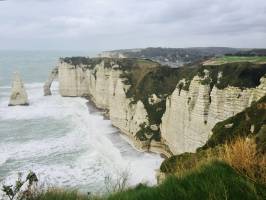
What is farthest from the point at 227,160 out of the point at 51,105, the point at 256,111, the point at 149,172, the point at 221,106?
the point at 51,105

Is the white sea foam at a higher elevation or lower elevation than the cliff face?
lower

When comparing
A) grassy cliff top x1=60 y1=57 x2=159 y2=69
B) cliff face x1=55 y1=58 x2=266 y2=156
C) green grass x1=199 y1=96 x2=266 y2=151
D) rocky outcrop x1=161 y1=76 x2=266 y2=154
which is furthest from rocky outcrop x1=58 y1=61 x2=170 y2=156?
green grass x1=199 y1=96 x2=266 y2=151

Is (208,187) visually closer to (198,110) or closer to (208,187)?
(208,187)

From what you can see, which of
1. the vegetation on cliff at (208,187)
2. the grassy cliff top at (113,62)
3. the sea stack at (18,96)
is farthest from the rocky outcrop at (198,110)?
the sea stack at (18,96)

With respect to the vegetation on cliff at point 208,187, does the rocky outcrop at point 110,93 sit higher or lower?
lower

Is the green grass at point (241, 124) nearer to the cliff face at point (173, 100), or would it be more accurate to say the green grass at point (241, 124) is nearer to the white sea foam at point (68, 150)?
the cliff face at point (173, 100)

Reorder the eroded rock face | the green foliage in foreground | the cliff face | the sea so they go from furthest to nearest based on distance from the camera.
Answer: the eroded rock face < the sea < the cliff face < the green foliage in foreground

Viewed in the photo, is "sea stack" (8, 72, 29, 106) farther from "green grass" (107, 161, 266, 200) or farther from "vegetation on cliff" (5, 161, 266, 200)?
"green grass" (107, 161, 266, 200)
